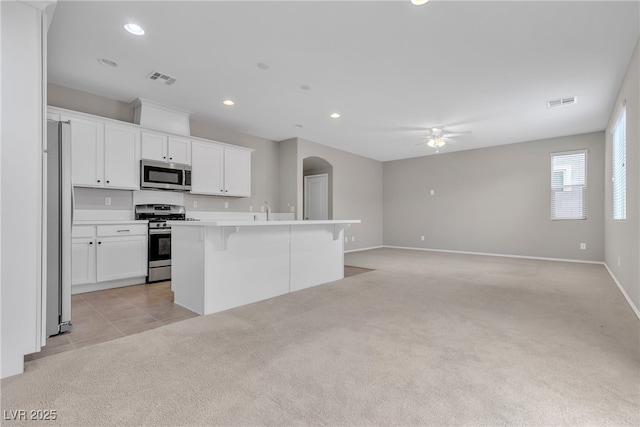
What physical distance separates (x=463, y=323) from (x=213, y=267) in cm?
240

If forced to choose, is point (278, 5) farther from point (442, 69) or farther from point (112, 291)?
point (112, 291)

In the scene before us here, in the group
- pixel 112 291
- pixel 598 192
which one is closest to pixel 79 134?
pixel 112 291

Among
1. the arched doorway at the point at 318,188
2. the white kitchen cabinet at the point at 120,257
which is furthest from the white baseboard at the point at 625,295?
the white kitchen cabinet at the point at 120,257

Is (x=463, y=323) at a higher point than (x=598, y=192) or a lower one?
lower

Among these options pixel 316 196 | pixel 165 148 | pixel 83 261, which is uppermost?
pixel 165 148

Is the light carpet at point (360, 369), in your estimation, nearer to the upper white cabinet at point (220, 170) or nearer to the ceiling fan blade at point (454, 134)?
the upper white cabinet at point (220, 170)

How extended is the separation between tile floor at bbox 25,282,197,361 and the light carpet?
0.21 metres

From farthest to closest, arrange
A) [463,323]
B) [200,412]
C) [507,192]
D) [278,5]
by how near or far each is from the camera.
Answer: [507,192] → [463,323] → [278,5] → [200,412]

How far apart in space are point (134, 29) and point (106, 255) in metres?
2.80

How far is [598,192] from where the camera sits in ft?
20.1

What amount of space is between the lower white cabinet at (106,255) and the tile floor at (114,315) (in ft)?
0.52

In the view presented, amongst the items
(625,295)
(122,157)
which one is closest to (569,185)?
(625,295)

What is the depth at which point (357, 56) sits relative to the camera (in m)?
3.30

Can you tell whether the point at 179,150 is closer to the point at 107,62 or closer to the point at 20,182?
the point at 107,62
